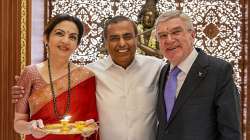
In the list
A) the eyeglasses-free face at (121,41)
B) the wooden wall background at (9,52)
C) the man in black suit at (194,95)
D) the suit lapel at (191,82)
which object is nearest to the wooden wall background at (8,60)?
the wooden wall background at (9,52)

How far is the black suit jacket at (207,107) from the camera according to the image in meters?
1.97

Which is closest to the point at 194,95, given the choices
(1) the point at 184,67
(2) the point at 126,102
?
(1) the point at 184,67

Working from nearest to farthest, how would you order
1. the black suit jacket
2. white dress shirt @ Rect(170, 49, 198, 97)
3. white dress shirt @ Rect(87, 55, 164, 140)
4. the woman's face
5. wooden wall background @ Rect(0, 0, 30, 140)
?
the black suit jacket < white dress shirt @ Rect(170, 49, 198, 97) < the woman's face < white dress shirt @ Rect(87, 55, 164, 140) < wooden wall background @ Rect(0, 0, 30, 140)

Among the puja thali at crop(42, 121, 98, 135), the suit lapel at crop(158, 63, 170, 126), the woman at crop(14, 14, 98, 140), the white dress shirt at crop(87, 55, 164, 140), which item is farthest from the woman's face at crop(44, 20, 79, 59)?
the suit lapel at crop(158, 63, 170, 126)

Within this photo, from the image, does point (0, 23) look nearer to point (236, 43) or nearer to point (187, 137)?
point (187, 137)

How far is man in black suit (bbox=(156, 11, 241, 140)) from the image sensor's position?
198 cm

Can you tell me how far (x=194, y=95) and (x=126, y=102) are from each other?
498 millimetres

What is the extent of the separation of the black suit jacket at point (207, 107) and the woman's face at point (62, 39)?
2.16 ft

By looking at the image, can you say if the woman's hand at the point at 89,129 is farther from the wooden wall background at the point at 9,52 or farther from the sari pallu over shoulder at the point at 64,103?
the wooden wall background at the point at 9,52

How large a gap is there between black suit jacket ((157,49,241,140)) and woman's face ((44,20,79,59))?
0.66m

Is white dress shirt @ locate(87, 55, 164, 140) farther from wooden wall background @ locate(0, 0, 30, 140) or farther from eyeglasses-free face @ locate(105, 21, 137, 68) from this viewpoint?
wooden wall background @ locate(0, 0, 30, 140)

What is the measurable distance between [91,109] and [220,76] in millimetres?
751

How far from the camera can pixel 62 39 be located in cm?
227

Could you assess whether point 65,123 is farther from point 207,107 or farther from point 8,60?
point 8,60
